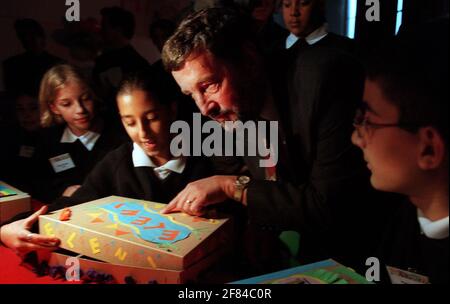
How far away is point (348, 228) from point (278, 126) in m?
0.32

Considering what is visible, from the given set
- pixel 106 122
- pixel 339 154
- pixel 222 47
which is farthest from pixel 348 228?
pixel 106 122

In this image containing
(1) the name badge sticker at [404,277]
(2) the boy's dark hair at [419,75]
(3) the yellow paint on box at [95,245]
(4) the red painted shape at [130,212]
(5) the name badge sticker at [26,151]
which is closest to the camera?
(2) the boy's dark hair at [419,75]

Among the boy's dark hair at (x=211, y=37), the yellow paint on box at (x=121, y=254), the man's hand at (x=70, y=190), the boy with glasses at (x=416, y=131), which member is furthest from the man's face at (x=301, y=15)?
the man's hand at (x=70, y=190)

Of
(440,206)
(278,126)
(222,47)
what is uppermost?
(222,47)

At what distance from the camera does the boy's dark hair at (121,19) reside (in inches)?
48.2

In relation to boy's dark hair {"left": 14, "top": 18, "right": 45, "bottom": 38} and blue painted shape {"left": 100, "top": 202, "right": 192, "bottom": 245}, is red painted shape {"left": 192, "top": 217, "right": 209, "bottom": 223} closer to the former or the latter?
blue painted shape {"left": 100, "top": 202, "right": 192, "bottom": 245}

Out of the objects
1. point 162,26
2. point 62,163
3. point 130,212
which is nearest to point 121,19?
point 162,26

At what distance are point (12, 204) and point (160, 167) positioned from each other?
1.54 ft

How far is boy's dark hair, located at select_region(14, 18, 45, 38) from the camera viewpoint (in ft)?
4.00

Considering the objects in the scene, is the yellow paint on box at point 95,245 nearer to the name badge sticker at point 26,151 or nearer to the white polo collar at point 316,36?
the name badge sticker at point 26,151

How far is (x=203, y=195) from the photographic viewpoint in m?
1.05

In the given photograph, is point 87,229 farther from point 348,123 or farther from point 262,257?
point 348,123

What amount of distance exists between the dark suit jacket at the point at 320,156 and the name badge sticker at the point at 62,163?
0.62m

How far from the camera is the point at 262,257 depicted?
1.18 m
